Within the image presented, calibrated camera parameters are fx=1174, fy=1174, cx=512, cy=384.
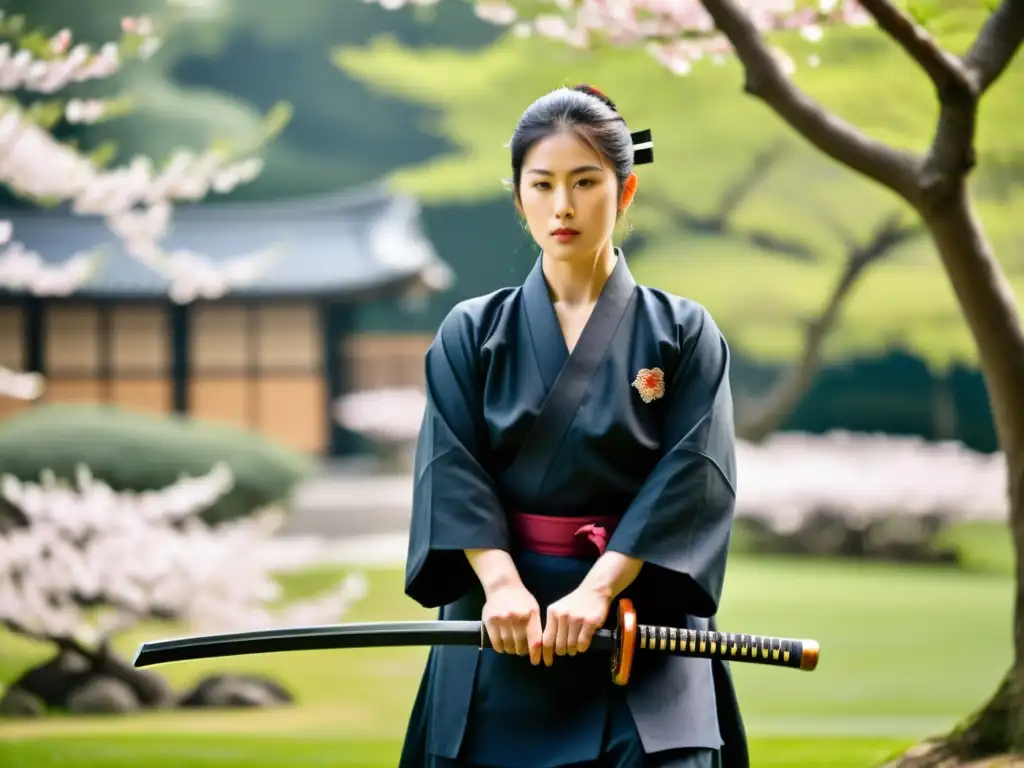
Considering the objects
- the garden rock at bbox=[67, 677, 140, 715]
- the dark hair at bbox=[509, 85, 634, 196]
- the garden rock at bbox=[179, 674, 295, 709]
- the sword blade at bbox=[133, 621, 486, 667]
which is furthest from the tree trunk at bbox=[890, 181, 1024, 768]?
the garden rock at bbox=[67, 677, 140, 715]

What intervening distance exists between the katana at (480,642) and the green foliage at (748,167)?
278 cm

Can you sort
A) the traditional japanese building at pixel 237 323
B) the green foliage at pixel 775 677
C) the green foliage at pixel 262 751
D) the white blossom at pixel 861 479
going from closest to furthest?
the green foliage at pixel 262 751 → the green foliage at pixel 775 677 → the traditional japanese building at pixel 237 323 → the white blossom at pixel 861 479

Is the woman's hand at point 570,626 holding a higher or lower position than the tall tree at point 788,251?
lower

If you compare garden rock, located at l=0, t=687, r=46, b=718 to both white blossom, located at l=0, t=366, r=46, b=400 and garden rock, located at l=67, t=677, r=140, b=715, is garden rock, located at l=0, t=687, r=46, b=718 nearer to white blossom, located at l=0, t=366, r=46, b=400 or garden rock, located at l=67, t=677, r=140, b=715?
garden rock, located at l=67, t=677, r=140, b=715

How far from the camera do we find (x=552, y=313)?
1763 millimetres

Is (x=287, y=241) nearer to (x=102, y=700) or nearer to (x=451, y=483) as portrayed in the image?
(x=102, y=700)

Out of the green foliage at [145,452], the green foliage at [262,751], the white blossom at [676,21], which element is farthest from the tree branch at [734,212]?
the green foliage at [262,751]

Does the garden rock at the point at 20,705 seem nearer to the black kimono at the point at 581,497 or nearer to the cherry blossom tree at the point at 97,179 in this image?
the cherry blossom tree at the point at 97,179

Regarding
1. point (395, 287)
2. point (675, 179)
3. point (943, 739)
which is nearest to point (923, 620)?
point (943, 739)

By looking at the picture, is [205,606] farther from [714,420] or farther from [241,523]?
[714,420]

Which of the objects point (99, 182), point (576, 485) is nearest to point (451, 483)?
point (576, 485)

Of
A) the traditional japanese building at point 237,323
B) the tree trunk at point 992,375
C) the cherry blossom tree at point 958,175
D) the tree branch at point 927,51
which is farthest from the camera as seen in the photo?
the traditional japanese building at point 237,323

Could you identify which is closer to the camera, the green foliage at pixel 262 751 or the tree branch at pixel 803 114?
the tree branch at pixel 803 114

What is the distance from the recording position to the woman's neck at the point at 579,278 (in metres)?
1.78
